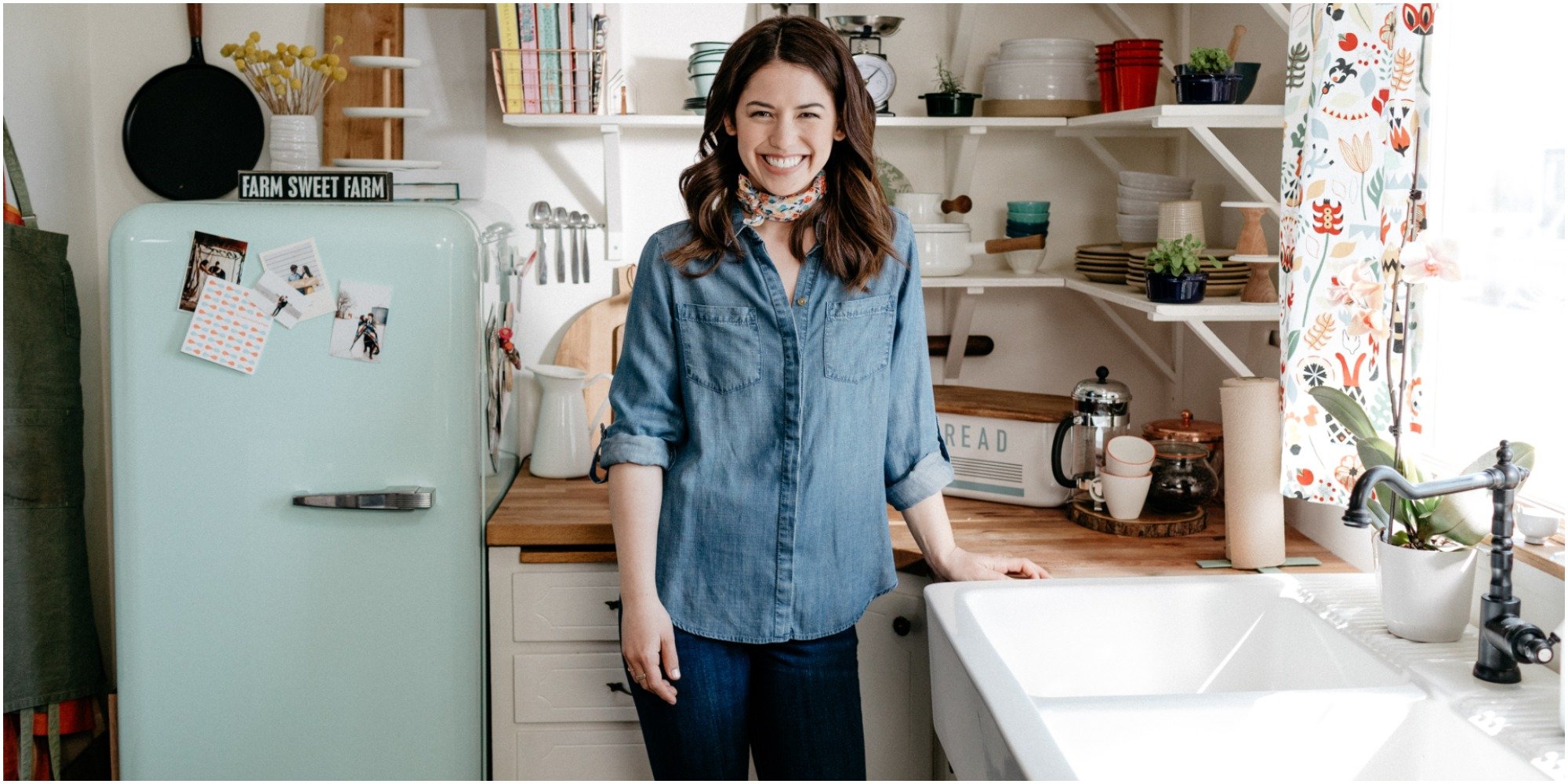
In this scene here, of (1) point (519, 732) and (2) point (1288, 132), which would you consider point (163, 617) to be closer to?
(1) point (519, 732)

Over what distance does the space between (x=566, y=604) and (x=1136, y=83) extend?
1.38 m

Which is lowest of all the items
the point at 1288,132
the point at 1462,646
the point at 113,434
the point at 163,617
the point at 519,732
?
the point at 519,732

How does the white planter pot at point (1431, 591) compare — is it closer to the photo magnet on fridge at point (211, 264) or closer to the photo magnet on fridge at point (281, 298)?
the photo magnet on fridge at point (281, 298)

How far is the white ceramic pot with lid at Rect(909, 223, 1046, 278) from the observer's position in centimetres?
241

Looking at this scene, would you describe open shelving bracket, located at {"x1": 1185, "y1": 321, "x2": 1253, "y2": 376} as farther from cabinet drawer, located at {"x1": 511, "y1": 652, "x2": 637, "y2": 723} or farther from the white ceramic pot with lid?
cabinet drawer, located at {"x1": 511, "y1": 652, "x2": 637, "y2": 723}

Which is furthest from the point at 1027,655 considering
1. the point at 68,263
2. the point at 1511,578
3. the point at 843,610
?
the point at 68,263

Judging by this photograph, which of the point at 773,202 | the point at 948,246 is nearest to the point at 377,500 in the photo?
the point at 773,202

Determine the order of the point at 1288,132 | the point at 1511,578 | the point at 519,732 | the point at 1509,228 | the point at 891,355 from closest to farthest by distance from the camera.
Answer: the point at 1511,578, the point at 1509,228, the point at 891,355, the point at 1288,132, the point at 519,732

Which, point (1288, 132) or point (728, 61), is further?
point (1288, 132)

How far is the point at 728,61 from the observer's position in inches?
61.2

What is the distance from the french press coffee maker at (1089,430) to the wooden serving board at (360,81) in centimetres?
146

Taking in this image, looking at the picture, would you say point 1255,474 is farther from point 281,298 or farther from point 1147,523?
point 281,298

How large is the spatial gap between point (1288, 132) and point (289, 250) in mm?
1549

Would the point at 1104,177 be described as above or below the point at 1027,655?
above
